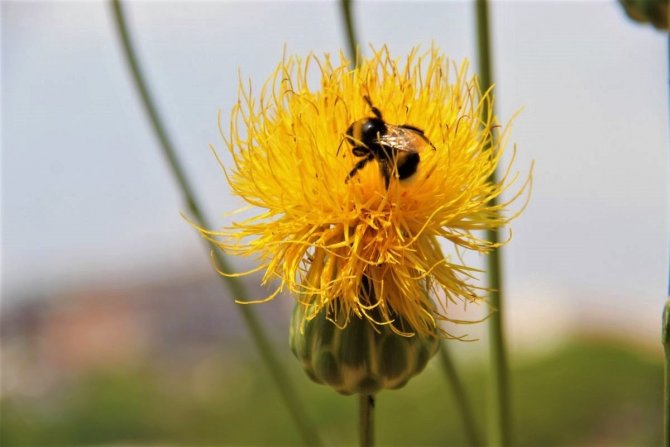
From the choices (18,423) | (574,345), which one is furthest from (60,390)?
(574,345)

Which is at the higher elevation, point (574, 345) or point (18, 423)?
point (18, 423)

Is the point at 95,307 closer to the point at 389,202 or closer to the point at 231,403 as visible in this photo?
the point at 231,403

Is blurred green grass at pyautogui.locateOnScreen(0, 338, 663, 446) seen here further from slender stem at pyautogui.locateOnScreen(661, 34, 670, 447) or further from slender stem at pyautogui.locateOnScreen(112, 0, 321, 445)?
slender stem at pyautogui.locateOnScreen(661, 34, 670, 447)

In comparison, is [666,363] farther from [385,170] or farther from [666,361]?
[385,170]

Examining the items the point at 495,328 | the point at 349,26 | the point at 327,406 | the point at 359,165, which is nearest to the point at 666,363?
the point at 495,328

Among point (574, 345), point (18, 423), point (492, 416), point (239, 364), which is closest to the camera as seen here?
point (492, 416)

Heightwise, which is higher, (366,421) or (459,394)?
(366,421)

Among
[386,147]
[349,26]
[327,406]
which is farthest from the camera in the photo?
[327,406]
